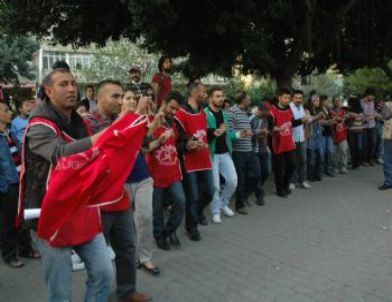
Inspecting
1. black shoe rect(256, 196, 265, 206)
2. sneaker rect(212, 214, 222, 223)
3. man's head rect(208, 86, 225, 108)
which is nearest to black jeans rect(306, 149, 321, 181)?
black shoe rect(256, 196, 265, 206)

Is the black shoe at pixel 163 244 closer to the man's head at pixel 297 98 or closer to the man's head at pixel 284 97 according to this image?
the man's head at pixel 284 97

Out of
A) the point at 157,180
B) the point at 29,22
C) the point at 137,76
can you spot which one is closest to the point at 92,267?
the point at 157,180

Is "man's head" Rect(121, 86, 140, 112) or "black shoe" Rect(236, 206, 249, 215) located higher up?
"man's head" Rect(121, 86, 140, 112)

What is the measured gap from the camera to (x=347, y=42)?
14.5 m

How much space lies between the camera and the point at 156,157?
18.9 ft

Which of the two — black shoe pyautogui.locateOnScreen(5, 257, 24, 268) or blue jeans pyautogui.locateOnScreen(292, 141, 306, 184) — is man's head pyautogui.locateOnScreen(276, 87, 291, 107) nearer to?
blue jeans pyautogui.locateOnScreen(292, 141, 306, 184)

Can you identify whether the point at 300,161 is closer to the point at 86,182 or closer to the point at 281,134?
the point at 281,134

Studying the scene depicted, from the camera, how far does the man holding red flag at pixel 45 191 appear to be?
306 cm

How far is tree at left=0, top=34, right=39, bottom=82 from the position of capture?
1555cm

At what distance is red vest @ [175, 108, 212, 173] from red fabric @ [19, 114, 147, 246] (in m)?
3.19

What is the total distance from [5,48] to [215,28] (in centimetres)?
885

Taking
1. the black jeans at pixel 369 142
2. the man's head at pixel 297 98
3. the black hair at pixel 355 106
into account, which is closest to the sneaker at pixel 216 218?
the man's head at pixel 297 98

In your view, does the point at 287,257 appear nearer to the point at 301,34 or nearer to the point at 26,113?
the point at 26,113

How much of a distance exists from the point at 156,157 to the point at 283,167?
4.09 m
